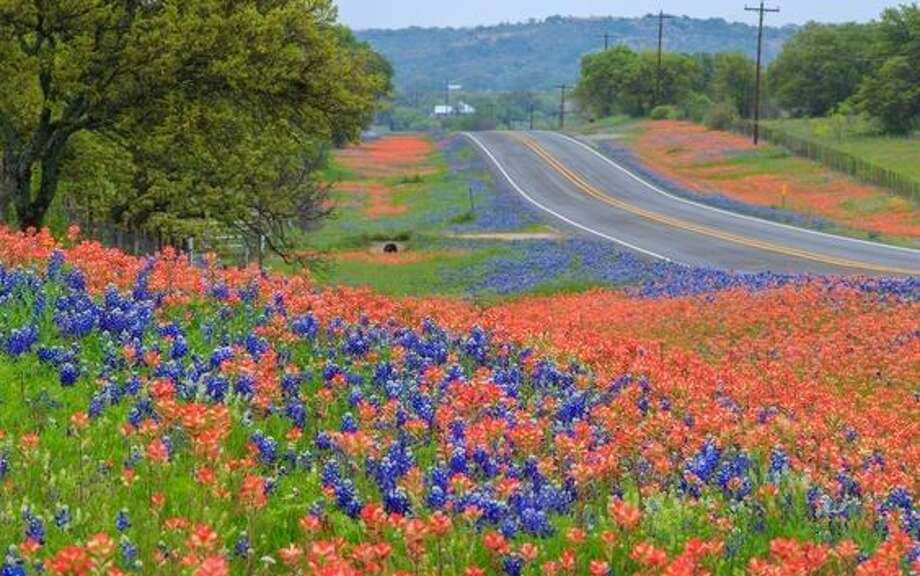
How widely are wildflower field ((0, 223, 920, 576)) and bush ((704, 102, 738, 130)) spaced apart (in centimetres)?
10048

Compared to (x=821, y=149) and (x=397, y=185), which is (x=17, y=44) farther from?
(x=821, y=149)

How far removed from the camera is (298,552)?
13.3ft

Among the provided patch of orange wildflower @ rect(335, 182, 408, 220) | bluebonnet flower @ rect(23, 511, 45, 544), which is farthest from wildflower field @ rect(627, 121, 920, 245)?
bluebonnet flower @ rect(23, 511, 45, 544)

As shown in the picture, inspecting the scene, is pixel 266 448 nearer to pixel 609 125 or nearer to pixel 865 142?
pixel 865 142

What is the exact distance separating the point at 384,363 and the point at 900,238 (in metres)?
49.6

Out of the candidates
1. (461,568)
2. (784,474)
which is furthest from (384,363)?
(461,568)

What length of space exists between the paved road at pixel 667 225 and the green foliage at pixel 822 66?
39224mm

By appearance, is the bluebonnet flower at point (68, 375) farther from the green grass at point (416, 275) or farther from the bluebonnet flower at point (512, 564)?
the green grass at point (416, 275)

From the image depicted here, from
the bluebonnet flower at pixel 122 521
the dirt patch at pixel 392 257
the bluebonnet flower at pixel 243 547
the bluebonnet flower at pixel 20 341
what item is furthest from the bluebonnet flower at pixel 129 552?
the dirt patch at pixel 392 257

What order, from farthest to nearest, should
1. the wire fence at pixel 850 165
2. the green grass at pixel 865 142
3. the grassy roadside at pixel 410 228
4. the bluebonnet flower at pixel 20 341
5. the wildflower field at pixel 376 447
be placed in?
1. the green grass at pixel 865 142
2. the wire fence at pixel 850 165
3. the grassy roadside at pixel 410 228
4. the bluebonnet flower at pixel 20 341
5. the wildflower field at pixel 376 447

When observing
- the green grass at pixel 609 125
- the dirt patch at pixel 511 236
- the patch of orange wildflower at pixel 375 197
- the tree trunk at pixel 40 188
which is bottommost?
the patch of orange wildflower at pixel 375 197

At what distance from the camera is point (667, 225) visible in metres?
59.2

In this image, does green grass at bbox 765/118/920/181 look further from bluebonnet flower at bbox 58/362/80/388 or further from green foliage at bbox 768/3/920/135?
bluebonnet flower at bbox 58/362/80/388

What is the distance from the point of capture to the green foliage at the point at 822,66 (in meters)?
121
